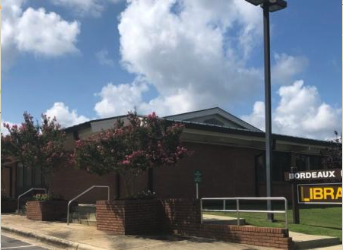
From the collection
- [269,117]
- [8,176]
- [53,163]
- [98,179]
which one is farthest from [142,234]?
[8,176]

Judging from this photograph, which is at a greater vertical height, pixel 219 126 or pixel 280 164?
pixel 219 126

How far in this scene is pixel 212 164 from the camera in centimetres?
2142

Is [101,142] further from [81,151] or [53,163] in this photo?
[53,163]

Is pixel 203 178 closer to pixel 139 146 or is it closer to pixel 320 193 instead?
pixel 139 146

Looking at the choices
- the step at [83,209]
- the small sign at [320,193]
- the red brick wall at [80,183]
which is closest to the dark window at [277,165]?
the red brick wall at [80,183]

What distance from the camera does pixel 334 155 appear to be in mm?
22469

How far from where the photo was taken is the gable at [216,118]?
86.8 ft

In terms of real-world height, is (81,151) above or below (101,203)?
above

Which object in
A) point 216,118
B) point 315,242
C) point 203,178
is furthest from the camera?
point 216,118

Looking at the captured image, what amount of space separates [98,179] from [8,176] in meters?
12.0

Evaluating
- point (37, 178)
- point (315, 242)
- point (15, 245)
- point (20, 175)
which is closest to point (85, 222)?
point (15, 245)

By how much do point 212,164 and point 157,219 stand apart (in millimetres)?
8332

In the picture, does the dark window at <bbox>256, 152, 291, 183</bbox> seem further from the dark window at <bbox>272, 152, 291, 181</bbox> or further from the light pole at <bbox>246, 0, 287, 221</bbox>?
the light pole at <bbox>246, 0, 287, 221</bbox>

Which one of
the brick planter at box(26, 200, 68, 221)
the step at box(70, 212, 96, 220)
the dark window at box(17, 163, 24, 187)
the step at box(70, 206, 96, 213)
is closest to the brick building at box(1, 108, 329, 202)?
the dark window at box(17, 163, 24, 187)
